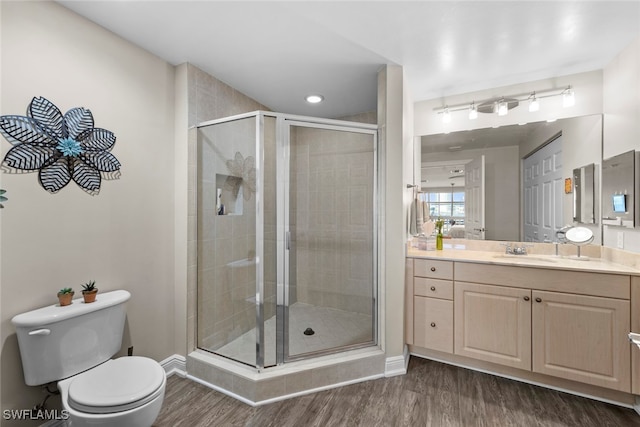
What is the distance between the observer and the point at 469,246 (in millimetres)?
2689

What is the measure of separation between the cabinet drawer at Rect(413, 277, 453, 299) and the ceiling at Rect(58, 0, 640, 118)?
1.70 m

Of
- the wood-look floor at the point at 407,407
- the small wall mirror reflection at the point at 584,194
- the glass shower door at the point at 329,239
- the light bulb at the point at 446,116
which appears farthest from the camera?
the light bulb at the point at 446,116

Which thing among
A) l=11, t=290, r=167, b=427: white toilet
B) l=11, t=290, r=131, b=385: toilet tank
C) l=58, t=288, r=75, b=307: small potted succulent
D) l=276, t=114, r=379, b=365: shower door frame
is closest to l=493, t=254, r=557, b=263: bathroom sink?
l=276, t=114, r=379, b=365: shower door frame

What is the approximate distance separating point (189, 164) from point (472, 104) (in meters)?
2.57

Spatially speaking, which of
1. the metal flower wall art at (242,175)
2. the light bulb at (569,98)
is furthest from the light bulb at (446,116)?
the metal flower wall art at (242,175)

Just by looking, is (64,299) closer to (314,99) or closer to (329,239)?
(329,239)

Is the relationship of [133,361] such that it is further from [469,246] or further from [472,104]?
[472,104]

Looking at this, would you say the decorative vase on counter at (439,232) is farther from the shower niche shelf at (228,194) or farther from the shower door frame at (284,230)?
the shower niche shelf at (228,194)

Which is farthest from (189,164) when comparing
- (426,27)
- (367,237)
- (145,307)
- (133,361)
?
(426,27)

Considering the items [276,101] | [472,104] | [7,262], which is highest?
[276,101]

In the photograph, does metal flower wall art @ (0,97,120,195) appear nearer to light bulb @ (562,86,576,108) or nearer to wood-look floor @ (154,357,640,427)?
wood-look floor @ (154,357,640,427)

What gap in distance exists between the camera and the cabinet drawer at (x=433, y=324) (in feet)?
7.23

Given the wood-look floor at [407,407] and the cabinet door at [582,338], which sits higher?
the cabinet door at [582,338]

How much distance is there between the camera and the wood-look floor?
171 centimetres
